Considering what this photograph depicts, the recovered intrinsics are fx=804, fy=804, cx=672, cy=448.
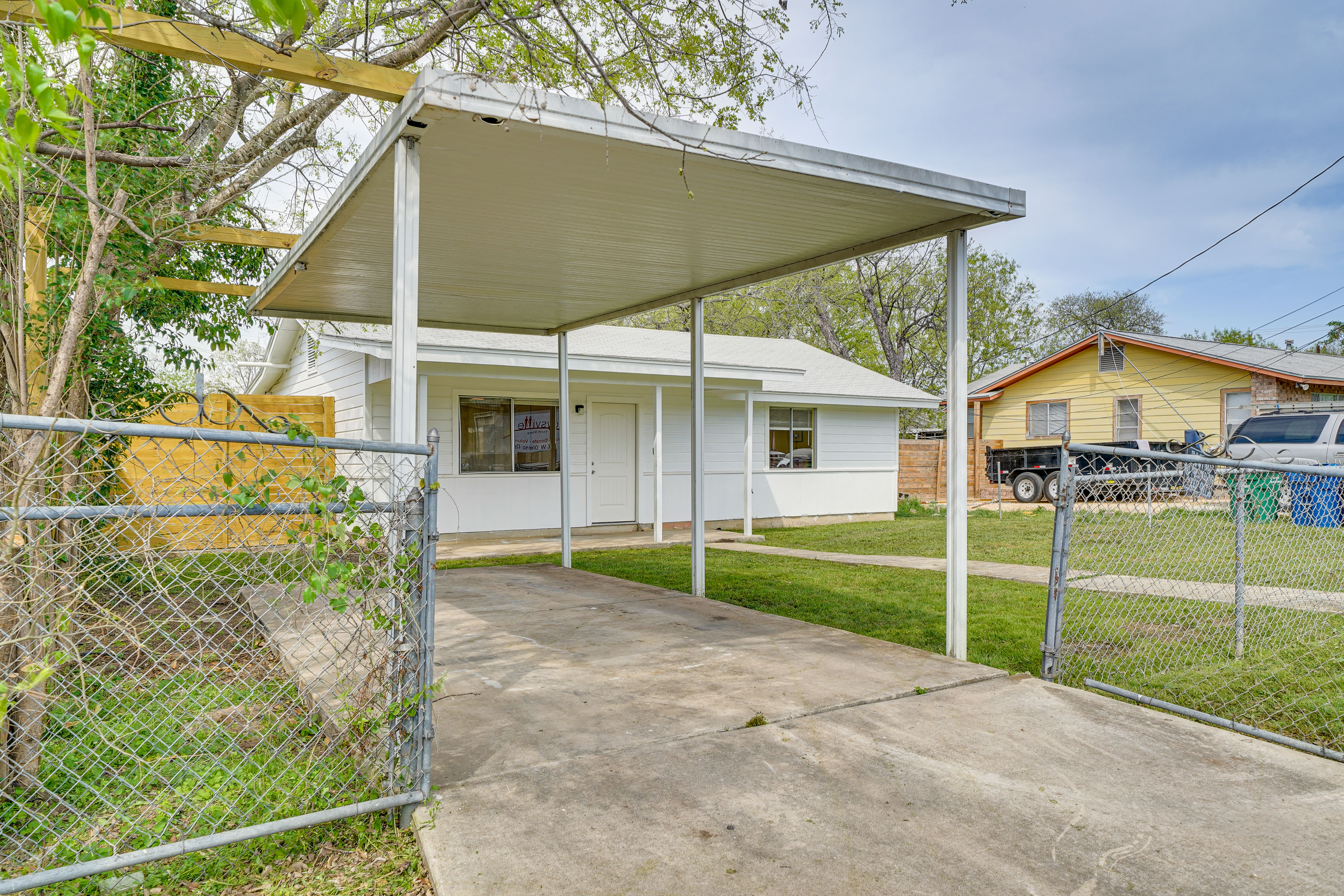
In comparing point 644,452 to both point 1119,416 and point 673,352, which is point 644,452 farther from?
point 1119,416

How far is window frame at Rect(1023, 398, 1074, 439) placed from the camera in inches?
847

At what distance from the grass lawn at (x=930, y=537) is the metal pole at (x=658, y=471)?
1.79 m

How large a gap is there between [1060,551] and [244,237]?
6.52 metres

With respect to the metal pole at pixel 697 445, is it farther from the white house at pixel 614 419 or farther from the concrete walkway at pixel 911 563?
the white house at pixel 614 419

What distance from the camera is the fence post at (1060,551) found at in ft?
13.7

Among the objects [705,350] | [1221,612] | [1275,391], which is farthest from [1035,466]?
[1221,612]

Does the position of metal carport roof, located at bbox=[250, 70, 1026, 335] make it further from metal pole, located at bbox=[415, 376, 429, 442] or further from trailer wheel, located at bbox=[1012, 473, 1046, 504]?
trailer wheel, located at bbox=[1012, 473, 1046, 504]

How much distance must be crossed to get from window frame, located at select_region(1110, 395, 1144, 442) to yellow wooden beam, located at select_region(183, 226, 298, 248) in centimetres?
1908

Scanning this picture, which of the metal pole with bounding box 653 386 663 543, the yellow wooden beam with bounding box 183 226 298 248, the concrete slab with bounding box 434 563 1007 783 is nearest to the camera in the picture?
the concrete slab with bounding box 434 563 1007 783

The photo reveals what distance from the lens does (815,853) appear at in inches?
99.6

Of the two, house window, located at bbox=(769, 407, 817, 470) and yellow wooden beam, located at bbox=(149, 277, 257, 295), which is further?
house window, located at bbox=(769, 407, 817, 470)

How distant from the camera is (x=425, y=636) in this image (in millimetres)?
2748

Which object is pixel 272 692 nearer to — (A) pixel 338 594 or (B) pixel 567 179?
(A) pixel 338 594

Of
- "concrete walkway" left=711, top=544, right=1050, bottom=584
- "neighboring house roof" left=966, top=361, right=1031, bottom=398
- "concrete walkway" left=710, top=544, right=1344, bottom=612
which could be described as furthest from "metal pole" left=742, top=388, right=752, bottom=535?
"neighboring house roof" left=966, top=361, right=1031, bottom=398
